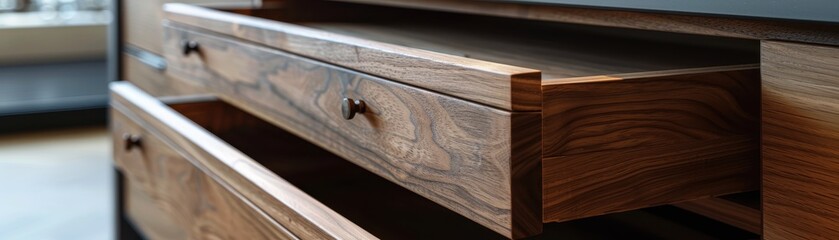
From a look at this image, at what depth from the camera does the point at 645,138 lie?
596 millimetres

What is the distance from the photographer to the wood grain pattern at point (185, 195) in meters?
0.85

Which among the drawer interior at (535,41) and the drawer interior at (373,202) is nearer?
the drawer interior at (535,41)

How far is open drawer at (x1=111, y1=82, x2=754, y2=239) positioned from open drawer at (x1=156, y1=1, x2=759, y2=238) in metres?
0.08

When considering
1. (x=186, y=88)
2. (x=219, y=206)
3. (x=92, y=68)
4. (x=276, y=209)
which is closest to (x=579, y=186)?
(x=276, y=209)

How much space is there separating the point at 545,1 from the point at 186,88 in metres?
0.93

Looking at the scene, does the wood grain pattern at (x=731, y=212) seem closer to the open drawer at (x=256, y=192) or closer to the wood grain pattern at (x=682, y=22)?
the open drawer at (x=256, y=192)

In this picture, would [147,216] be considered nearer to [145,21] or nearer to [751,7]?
[145,21]

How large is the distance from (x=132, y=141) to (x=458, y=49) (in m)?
0.49

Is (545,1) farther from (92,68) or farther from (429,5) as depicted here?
(92,68)

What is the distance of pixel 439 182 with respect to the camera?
0.65 metres

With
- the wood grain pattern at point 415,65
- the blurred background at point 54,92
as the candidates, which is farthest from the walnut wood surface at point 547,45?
the blurred background at point 54,92

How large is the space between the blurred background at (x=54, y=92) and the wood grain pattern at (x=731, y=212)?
1858 mm

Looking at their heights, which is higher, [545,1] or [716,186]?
[545,1]

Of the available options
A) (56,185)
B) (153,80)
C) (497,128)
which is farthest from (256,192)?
(56,185)
